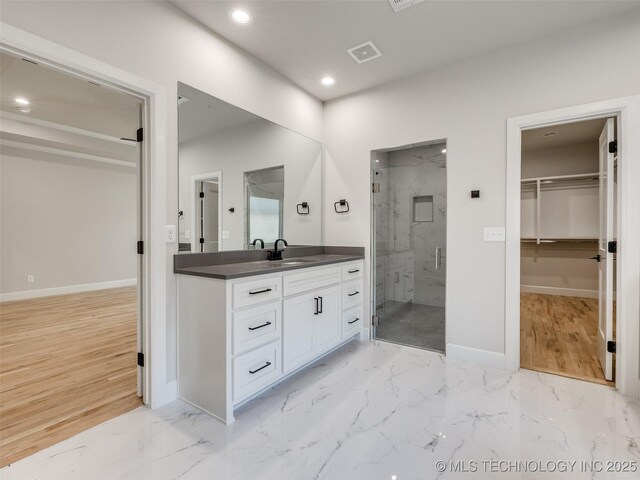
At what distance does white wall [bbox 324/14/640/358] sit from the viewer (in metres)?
2.25

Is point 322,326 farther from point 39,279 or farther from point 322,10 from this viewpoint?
point 39,279

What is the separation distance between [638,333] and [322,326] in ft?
7.30

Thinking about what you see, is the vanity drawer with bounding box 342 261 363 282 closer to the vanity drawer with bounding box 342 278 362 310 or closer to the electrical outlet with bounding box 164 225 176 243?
the vanity drawer with bounding box 342 278 362 310

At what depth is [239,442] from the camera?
1.66 m

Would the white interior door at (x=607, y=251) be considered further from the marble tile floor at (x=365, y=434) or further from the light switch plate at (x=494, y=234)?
the light switch plate at (x=494, y=234)

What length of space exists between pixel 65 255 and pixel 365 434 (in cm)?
620

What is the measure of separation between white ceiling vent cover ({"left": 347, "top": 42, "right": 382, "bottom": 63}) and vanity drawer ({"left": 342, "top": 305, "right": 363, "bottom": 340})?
2283 millimetres

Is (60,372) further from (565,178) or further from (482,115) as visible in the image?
(565,178)

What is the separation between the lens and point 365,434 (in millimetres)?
1719

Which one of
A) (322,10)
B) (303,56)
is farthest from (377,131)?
(322,10)

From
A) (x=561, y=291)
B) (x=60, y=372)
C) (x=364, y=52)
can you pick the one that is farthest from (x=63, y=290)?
(x=561, y=291)

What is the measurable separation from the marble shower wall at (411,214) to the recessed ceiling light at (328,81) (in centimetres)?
91

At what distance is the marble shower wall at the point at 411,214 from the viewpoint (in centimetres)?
337

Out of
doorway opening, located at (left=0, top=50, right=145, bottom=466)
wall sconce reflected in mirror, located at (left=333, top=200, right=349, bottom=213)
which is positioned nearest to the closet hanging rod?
wall sconce reflected in mirror, located at (left=333, top=200, right=349, bottom=213)
